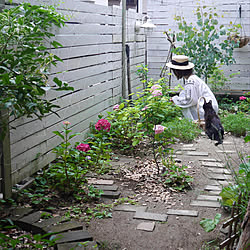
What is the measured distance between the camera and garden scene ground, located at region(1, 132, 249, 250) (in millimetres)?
3062

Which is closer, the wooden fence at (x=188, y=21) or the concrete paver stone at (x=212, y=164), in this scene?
the concrete paver stone at (x=212, y=164)

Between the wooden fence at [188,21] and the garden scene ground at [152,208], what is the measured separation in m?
4.86

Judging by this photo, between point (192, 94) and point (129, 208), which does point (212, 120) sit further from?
point (129, 208)

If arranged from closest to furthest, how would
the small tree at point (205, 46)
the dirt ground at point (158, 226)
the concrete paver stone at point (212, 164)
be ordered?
the dirt ground at point (158, 226) < the concrete paver stone at point (212, 164) < the small tree at point (205, 46)

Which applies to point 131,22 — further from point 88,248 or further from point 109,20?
point 88,248

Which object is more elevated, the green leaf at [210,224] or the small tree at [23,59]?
the small tree at [23,59]

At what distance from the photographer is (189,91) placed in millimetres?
6914

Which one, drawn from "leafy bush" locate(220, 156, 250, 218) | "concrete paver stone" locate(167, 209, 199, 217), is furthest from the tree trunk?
"concrete paver stone" locate(167, 209, 199, 217)

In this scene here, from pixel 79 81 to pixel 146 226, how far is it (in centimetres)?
265

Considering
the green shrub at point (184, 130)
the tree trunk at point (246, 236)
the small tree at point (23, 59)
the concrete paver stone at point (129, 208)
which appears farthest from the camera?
the green shrub at point (184, 130)

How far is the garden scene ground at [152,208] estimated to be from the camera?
3062mm

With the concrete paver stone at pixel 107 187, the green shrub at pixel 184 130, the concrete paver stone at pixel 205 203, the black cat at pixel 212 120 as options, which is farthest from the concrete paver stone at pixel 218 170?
the concrete paver stone at pixel 107 187

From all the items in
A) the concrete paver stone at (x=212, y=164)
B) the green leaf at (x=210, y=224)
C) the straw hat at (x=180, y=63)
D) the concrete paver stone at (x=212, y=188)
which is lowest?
the concrete paver stone at (x=212, y=188)

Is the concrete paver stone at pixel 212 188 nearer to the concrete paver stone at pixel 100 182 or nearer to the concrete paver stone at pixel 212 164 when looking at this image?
the concrete paver stone at pixel 212 164
